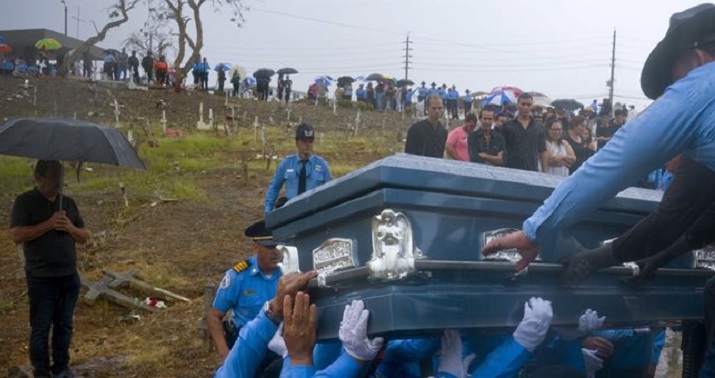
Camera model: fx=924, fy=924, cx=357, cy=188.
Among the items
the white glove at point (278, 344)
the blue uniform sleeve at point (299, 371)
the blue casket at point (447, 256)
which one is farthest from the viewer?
the white glove at point (278, 344)

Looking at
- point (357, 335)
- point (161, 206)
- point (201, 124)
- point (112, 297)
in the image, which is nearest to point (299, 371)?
point (357, 335)

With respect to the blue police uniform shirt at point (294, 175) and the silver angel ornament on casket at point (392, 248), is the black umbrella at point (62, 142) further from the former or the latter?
the silver angel ornament on casket at point (392, 248)

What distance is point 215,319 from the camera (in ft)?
19.4

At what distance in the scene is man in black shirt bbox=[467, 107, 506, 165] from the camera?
8781 mm

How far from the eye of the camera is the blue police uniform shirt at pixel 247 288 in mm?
5844

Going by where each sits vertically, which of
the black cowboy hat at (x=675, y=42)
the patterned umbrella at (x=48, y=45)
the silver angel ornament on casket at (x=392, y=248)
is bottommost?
the silver angel ornament on casket at (x=392, y=248)

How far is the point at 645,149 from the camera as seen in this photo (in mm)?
2598

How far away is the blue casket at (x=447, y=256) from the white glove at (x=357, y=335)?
1.3 inches

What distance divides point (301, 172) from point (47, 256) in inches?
99.8

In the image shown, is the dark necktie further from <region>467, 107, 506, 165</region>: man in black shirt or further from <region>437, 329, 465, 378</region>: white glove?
<region>437, 329, 465, 378</region>: white glove

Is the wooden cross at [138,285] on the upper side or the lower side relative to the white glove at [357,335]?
lower

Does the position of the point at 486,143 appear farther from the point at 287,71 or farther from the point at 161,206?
the point at 287,71

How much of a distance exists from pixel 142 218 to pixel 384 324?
1370cm

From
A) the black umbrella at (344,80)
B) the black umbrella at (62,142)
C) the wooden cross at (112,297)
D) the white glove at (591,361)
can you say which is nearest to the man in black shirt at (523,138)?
the black umbrella at (62,142)
